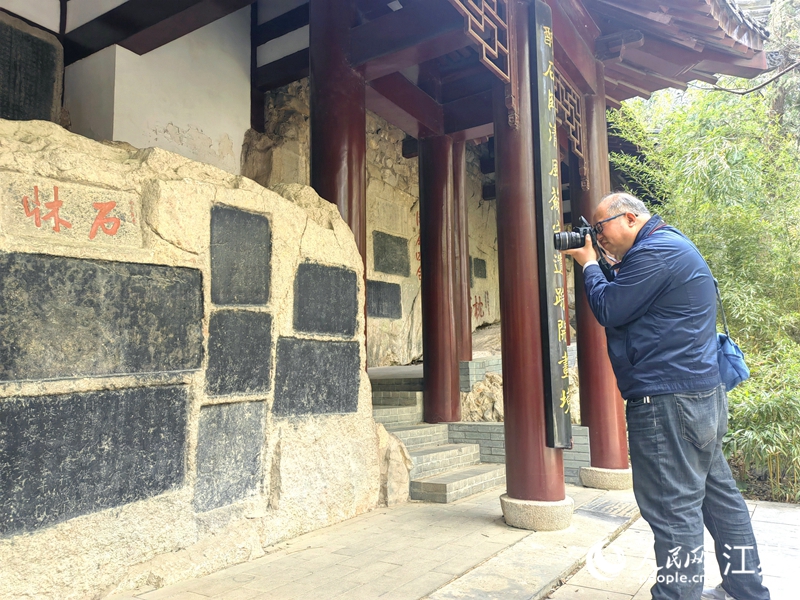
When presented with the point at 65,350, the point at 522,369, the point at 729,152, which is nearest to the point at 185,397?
the point at 65,350

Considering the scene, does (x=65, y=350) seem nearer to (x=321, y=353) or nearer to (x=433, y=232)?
(x=321, y=353)

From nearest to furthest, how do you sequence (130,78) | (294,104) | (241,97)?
1. (130,78)
2. (241,97)
3. (294,104)

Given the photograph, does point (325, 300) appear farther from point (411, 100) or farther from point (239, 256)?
point (411, 100)

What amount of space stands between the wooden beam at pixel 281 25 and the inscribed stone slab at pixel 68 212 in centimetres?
369

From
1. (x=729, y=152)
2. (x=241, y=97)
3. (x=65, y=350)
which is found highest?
(x=241, y=97)

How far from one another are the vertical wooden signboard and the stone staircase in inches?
39.8

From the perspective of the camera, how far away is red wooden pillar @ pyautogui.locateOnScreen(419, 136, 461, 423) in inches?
222

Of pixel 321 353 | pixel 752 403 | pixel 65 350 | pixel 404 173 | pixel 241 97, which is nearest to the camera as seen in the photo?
pixel 65 350

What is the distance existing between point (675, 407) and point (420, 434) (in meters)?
3.22

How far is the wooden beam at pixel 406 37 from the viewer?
3.74 metres

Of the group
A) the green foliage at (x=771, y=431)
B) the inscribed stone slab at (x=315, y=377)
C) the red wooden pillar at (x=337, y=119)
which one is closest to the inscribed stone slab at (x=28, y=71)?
the red wooden pillar at (x=337, y=119)

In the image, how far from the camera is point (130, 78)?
15.6ft

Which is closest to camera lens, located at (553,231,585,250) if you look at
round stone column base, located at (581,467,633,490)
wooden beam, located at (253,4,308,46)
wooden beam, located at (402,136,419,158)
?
round stone column base, located at (581,467,633,490)

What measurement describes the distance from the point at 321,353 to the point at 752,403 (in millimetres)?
3074
